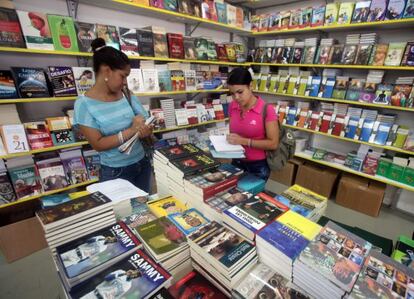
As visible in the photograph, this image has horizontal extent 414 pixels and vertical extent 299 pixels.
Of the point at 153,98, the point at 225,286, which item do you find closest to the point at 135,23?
the point at 153,98

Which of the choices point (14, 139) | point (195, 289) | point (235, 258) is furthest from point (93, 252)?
point (14, 139)

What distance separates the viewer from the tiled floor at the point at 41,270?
196 centimetres

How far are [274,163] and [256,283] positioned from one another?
1.23 meters

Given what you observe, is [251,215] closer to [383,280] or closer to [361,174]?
[383,280]

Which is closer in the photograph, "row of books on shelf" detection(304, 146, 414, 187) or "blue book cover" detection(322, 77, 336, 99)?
"row of books on shelf" detection(304, 146, 414, 187)

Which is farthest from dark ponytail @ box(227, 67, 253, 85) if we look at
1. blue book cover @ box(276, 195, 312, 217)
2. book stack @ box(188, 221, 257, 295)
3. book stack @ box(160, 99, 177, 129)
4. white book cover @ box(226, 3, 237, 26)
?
white book cover @ box(226, 3, 237, 26)

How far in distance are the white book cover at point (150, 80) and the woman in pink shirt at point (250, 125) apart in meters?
1.26

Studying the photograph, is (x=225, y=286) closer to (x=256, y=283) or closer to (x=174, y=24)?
(x=256, y=283)

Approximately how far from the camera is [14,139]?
2041 millimetres

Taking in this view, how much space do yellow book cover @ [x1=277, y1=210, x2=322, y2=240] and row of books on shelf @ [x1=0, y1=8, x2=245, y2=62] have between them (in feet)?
7.85

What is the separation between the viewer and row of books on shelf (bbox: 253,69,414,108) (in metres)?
2.62

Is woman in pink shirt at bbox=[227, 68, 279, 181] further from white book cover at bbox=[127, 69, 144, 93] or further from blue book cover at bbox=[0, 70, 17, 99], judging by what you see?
blue book cover at bbox=[0, 70, 17, 99]

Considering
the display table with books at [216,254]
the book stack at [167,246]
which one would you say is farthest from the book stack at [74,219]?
the book stack at [167,246]

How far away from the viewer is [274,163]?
6.17ft
